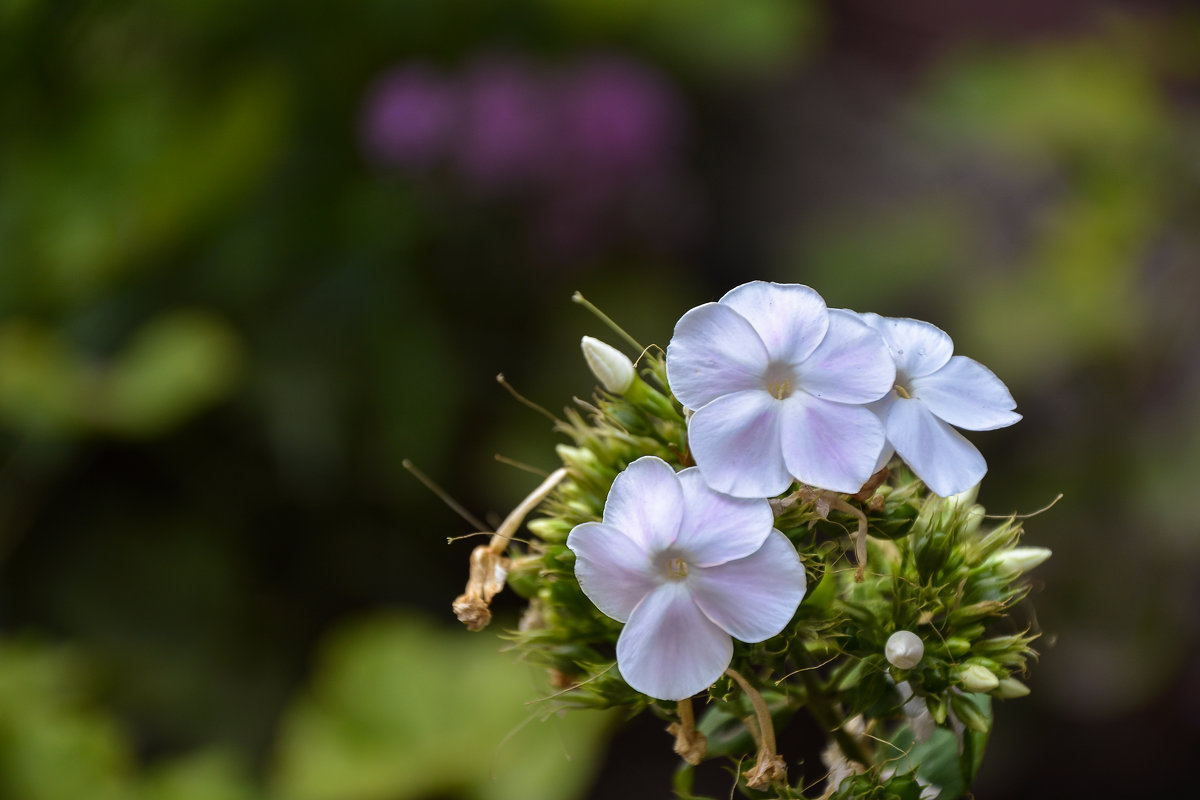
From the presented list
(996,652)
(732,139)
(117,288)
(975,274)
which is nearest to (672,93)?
(732,139)

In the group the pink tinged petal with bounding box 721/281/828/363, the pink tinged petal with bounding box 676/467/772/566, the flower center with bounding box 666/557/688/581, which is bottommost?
the flower center with bounding box 666/557/688/581

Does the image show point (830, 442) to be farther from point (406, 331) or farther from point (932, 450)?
point (406, 331)

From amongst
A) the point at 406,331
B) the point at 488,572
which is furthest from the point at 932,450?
the point at 406,331

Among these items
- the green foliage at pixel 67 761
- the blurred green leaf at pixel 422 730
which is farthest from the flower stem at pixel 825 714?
the green foliage at pixel 67 761

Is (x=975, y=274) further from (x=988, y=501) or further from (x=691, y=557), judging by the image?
(x=691, y=557)

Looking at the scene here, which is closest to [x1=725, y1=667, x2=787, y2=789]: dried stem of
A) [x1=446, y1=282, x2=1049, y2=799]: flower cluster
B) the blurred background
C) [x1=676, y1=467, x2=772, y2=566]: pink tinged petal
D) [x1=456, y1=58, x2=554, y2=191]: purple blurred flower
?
[x1=446, y1=282, x2=1049, y2=799]: flower cluster

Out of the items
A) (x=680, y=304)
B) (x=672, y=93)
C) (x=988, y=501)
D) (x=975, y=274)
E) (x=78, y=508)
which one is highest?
(x=672, y=93)

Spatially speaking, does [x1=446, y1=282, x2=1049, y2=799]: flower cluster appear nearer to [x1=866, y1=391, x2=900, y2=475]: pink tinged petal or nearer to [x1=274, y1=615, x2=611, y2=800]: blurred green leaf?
[x1=866, y1=391, x2=900, y2=475]: pink tinged petal

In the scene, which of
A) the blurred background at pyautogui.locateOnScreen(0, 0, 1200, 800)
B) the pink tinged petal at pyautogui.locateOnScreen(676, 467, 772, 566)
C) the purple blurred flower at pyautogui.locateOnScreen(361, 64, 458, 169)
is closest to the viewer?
the pink tinged petal at pyautogui.locateOnScreen(676, 467, 772, 566)
